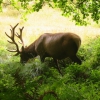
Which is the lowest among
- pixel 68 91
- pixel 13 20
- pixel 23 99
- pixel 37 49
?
pixel 13 20

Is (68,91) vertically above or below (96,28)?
above

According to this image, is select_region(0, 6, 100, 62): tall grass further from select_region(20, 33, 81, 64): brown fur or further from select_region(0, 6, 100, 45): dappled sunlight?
select_region(20, 33, 81, 64): brown fur

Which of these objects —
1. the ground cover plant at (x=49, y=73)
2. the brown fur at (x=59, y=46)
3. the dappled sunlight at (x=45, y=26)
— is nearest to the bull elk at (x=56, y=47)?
the brown fur at (x=59, y=46)

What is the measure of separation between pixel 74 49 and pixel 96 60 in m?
0.80

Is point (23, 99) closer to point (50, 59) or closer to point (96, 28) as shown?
point (50, 59)

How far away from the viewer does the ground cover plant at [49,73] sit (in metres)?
1.86

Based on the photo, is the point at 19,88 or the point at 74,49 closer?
the point at 19,88

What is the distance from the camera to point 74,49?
5637 mm

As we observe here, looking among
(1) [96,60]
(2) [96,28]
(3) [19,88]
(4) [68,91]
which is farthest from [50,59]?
(2) [96,28]

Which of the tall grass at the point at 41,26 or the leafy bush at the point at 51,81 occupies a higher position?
the leafy bush at the point at 51,81

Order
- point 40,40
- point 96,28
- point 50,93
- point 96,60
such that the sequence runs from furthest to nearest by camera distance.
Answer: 1. point 96,28
2. point 40,40
3. point 96,60
4. point 50,93

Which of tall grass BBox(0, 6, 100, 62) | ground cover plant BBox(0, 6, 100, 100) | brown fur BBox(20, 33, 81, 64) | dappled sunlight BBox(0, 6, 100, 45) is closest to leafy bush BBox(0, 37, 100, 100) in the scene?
ground cover plant BBox(0, 6, 100, 100)

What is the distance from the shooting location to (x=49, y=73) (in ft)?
17.9

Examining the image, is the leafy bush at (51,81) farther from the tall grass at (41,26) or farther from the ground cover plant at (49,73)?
the tall grass at (41,26)
